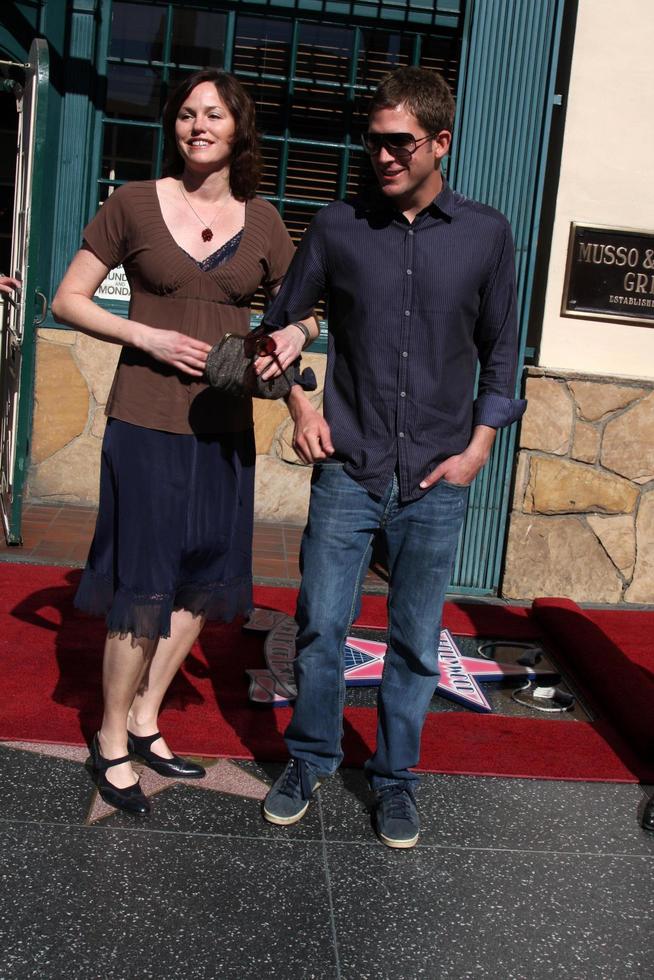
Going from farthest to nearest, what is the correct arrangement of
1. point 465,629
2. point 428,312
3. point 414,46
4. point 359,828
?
1. point 414,46
2. point 465,629
3. point 359,828
4. point 428,312

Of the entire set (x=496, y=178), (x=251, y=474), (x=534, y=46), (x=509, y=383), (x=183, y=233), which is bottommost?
(x=251, y=474)

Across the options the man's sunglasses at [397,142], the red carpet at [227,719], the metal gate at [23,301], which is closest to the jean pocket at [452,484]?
the man's sunglasses at [397,142]

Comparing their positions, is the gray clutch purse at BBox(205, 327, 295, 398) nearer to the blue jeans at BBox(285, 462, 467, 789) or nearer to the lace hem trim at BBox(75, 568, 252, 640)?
the blue jeans at BBox(285, 462, 467, 789)

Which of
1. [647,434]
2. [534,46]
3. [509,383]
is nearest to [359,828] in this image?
[509,383]

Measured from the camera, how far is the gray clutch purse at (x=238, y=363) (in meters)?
2.83

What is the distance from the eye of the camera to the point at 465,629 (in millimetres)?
5148

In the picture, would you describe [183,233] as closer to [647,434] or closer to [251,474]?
[251,474]

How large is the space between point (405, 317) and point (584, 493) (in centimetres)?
313

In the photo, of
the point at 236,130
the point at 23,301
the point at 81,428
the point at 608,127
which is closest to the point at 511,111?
the point at 608,127

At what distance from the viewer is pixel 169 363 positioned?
2912 millimetres

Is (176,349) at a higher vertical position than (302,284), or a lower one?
lower

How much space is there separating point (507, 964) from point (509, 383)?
1506mm

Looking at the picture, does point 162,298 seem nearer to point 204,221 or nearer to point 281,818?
point 204,221

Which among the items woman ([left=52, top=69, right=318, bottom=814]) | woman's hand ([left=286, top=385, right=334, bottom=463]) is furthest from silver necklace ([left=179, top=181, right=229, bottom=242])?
woman's hand ([left=286, top=385, right=334, bottom=463])
